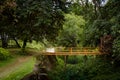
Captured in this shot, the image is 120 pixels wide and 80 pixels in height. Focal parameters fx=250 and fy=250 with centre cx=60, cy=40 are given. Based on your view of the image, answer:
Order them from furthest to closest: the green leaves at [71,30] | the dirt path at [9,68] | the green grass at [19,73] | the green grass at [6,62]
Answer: the green leaves at [71,30]
the green grass at [6,62]
the dirt path at [9,68]
the green grass at [19,73]

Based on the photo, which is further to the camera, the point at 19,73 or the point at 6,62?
the point at 6,62

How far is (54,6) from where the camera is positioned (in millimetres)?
27531

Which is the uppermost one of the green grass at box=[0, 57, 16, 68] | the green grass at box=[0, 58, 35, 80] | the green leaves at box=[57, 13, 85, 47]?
the green leaves at box=[57, 13, 85, 47]

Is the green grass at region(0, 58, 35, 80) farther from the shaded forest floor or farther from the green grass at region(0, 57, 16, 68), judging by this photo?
the green grass at region(0, 57, 16, 68)

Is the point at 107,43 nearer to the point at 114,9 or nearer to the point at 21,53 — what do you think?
the point at 114,9

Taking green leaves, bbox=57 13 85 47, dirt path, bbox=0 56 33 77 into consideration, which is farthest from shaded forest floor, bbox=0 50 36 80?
green leaves, bbox=57 13 85 47

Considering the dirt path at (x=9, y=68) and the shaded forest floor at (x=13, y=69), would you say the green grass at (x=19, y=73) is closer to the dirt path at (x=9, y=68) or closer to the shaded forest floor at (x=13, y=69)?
the shaded forest floor at (x=13, y=69)

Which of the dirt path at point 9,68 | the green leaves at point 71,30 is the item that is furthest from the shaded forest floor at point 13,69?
the green leaves at point 71,30

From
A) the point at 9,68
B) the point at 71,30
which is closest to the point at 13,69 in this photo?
the point at 9,68

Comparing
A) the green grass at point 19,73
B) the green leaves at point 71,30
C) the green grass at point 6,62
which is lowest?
the green grass at point 19,73

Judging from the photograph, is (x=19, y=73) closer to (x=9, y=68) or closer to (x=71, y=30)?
(x=9, y=68)

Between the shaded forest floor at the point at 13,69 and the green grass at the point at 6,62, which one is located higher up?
the green grass at the point at 6,62

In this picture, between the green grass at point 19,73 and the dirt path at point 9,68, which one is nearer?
the green grass at point 19,73

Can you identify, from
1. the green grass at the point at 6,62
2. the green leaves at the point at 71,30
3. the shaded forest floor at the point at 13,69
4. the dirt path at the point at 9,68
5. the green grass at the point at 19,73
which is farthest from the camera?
the green leaves at the point at 71,30
